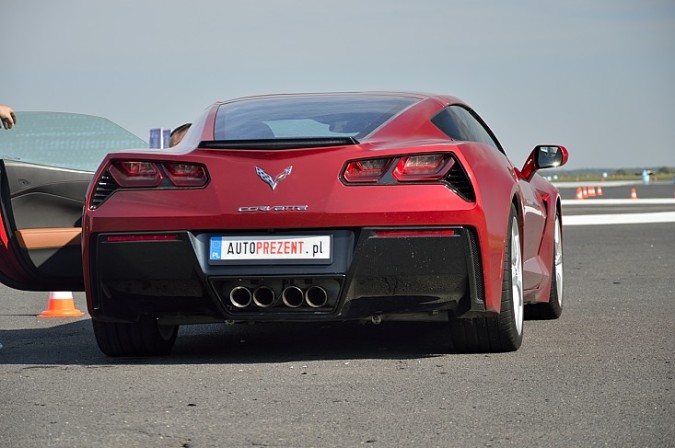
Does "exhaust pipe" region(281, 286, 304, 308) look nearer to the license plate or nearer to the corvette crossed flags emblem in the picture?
the license plate

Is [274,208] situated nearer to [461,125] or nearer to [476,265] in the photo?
[476,265]

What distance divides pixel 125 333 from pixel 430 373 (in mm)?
1699

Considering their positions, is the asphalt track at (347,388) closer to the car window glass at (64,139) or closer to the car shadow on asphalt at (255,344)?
the car shadow on asphalt at (255,344)

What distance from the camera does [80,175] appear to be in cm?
773

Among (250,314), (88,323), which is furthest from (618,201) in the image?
(250,314)

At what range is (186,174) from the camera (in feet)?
21.1

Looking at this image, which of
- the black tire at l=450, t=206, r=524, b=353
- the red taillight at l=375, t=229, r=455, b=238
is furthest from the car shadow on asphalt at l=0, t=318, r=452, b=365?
the red taillight at l=375, t=229, r=455, b=238

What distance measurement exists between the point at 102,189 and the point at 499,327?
79.7 inches

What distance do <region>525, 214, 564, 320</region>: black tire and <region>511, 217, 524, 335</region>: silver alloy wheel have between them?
1.51 meters

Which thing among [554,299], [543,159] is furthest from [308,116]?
[554,299]

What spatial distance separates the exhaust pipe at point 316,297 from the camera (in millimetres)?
6312

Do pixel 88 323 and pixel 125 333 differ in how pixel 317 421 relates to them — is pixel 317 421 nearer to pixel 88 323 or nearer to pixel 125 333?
pixel 125 333

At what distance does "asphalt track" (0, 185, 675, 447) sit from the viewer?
463 cm

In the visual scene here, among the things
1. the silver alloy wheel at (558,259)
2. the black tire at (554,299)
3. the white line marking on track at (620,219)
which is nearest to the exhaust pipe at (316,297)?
the black tire at (554,299)
